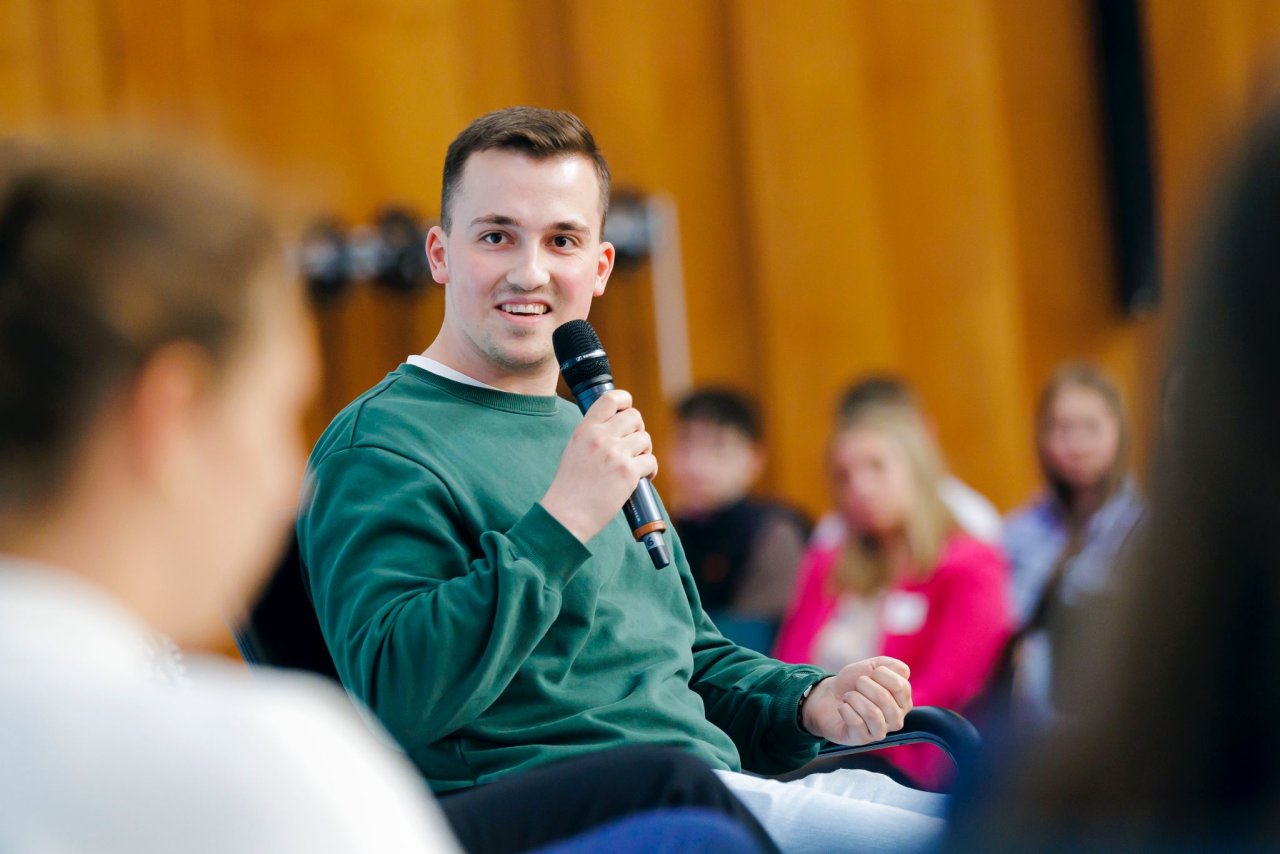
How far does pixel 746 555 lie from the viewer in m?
3.92

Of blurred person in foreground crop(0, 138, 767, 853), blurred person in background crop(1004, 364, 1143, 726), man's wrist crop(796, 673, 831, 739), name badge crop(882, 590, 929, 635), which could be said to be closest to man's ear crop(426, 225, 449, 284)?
man's wrist crop(796, 673, 831, 739)

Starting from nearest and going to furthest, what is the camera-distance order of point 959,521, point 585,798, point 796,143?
point 585,798 → point 959,521 → point 796,143

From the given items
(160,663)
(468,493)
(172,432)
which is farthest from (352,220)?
(172,432)

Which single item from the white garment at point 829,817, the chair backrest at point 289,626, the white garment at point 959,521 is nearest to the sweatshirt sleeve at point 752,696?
the white garment at point 829,817

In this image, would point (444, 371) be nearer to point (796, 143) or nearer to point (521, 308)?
point (521, 308)

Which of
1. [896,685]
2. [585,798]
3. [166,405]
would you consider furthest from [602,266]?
[166,405]

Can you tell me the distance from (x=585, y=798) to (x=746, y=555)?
2.71 m

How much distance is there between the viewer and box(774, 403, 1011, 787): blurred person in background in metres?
3.15

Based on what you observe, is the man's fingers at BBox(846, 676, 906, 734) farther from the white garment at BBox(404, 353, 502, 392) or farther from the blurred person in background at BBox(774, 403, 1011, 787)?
the blurred person in background at BBox(774, 403, 1011, 787)

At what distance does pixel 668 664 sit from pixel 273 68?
157 inches

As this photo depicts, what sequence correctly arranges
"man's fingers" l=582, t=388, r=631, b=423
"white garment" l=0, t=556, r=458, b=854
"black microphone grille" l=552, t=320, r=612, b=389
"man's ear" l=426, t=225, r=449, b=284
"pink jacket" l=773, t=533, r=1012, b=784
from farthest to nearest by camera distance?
1. "pink jacket" l=773, t=533, r=1012, b=784
2. "man's ear" l=426, t=225, r=449, b=284
3. "black microphone grille" l=552, t=320, r=612, b=389
4. "man's fingers" l=582, t=388, r=631, b=423
5. "white garment" l=0, t=556, r=458, b=854

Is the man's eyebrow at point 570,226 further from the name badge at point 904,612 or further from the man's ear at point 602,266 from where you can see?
the name badge at point 904,612

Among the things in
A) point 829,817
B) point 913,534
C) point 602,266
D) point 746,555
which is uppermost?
point 602,266

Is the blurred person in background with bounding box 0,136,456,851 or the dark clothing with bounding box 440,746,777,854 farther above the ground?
the blurred person in background with bounding box 0,136,456,851
